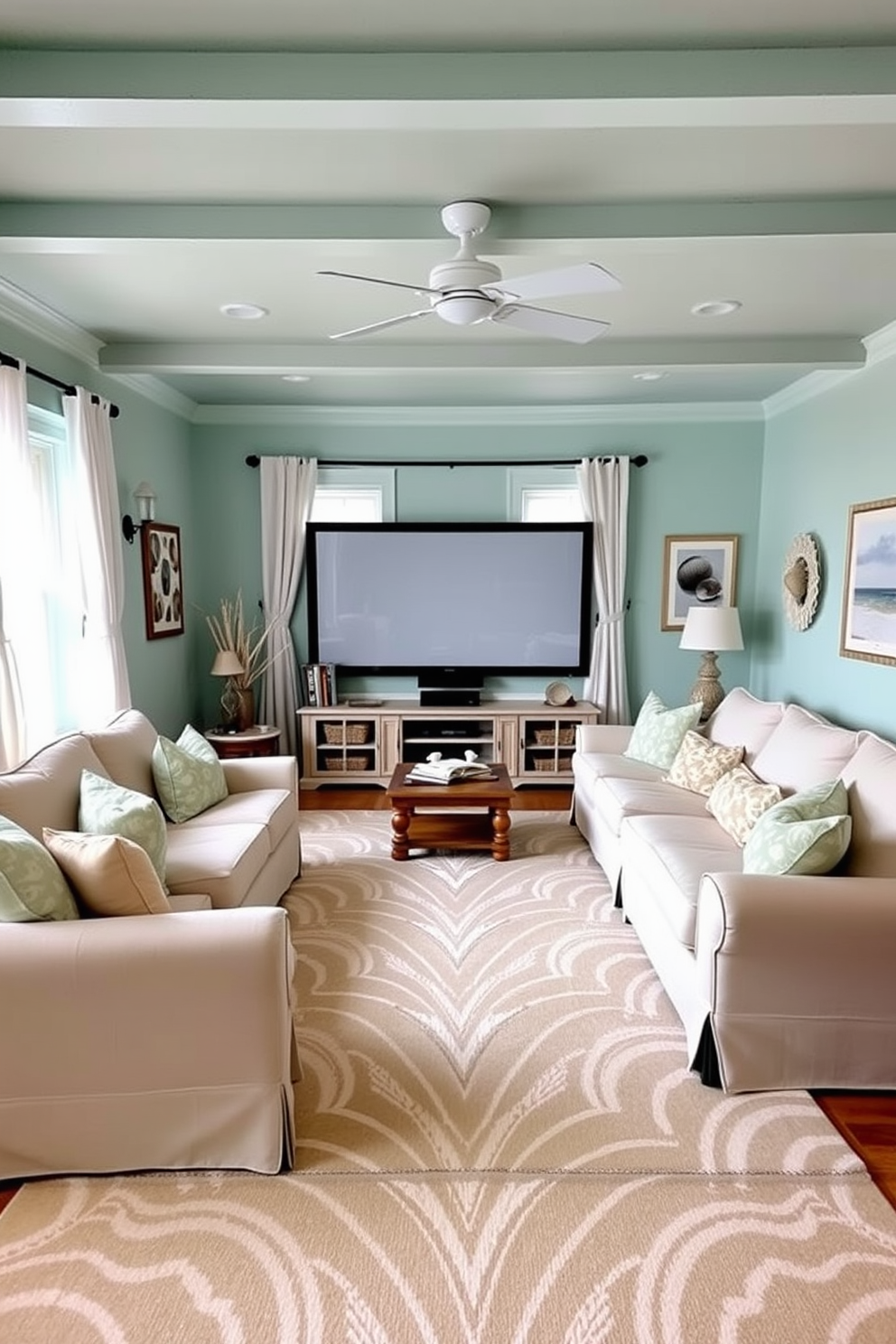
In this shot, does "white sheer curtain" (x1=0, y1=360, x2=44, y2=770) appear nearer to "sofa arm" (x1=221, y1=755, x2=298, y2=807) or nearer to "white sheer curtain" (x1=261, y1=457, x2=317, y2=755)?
"sofa arm" (x1=221, y1=755, x2=298, y2=807)

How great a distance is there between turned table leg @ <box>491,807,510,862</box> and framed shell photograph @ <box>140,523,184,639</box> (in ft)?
7.81

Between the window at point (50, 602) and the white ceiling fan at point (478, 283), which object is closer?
the white ceiling fan at point (478, 283)

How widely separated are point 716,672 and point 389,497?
261 centimetres

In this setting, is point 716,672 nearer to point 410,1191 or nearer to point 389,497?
point 389,497

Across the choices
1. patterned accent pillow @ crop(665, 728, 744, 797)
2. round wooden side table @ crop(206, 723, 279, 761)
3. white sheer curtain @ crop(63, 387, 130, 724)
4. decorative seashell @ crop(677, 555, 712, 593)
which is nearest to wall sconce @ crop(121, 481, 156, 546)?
white sheer curtain @ crop(63, 387, 130, 724)

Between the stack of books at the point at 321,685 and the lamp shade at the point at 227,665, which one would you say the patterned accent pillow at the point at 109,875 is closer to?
the lamp shade at the point at 227,665

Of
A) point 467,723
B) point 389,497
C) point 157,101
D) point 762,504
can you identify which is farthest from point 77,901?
point 762,504

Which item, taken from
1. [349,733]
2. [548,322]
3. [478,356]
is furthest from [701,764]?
[349,733]

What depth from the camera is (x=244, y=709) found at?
502 centimetres

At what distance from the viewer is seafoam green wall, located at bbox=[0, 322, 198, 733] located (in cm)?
349

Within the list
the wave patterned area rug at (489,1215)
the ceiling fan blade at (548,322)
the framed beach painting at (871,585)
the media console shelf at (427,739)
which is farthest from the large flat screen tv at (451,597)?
the wave patterned area rug at (489,1215)

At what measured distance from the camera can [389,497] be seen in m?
5.38

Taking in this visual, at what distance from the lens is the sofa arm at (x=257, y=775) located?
367 centimetres

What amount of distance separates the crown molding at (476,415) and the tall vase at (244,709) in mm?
1930
